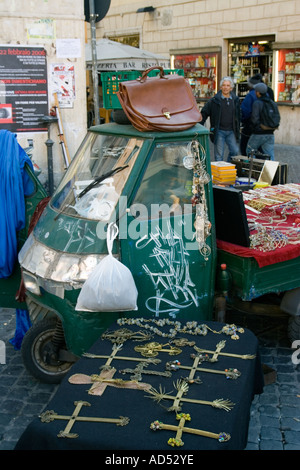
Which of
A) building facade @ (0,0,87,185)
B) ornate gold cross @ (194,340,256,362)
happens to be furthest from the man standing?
ornate gold cross @ (194,340,256,362)

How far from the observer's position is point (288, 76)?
16.8 meters

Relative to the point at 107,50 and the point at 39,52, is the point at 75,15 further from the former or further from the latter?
the point at 107,50

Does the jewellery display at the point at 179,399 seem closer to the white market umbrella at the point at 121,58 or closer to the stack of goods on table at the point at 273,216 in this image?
the stack of goods on table at the point at 273,216

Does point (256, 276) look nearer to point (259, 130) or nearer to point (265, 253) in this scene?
point (265, 253)

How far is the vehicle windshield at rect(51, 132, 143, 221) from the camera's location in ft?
14.4

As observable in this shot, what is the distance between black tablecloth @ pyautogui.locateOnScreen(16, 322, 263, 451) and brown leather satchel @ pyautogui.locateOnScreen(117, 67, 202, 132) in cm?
164

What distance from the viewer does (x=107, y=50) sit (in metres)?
14.8

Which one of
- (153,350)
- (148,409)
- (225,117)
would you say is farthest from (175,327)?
(225,117)

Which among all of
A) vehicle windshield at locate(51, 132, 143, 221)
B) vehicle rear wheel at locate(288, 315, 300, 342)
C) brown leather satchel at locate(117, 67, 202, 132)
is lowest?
vehicle rear wheel at locate(288, 315, 300, 342)

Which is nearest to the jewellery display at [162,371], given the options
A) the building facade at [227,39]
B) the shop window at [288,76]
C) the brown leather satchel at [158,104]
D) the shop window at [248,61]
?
the brown leather satchel at [158,104]

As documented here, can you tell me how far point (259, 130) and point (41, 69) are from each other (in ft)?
14.2

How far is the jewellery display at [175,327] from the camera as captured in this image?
387 cm

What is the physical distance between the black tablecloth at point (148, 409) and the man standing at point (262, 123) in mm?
7591

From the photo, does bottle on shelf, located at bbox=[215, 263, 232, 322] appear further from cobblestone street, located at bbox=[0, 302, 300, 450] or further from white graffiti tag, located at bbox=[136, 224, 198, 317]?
cobblestone street, located at bbox=[0, 302, 300, 450]
